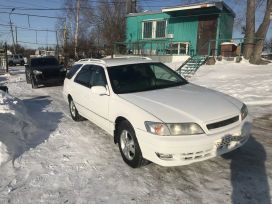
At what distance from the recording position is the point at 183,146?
380 cm

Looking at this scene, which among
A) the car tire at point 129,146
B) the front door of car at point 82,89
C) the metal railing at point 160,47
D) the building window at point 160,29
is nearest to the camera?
the car tire at point 129,146

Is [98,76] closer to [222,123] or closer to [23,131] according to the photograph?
[23,131]

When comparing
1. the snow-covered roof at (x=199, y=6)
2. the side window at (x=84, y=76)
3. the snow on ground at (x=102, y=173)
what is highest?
the snow-covered roof at (x=199, y=6)

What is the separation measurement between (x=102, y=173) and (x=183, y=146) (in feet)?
4.47

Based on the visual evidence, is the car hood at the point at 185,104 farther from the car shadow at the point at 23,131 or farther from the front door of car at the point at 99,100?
the car shadow at the point at 23,131

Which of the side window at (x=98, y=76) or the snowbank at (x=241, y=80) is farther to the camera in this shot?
the snowbank at (x=241, y=80)

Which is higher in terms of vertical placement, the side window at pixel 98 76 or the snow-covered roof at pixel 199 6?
the snow-covered roof at pixel 199 6

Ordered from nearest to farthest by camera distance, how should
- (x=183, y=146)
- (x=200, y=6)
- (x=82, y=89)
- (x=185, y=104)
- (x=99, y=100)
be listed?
1. (x=183, y=146)
2. (x=185, y=104)
3. (x=99, y=100)
4. (x=82, y=89)
5. (x=200, y=6)

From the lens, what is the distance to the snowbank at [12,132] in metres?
4.79

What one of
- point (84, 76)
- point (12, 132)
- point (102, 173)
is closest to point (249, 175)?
point (102, 173)

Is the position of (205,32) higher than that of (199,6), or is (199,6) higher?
(199,6)

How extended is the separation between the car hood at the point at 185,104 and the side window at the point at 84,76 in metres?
1.62

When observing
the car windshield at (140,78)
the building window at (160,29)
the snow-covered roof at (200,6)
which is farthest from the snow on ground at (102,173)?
the building window at (160,29)

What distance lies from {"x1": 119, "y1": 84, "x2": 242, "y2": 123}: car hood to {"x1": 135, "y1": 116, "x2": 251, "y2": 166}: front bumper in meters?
0.24
